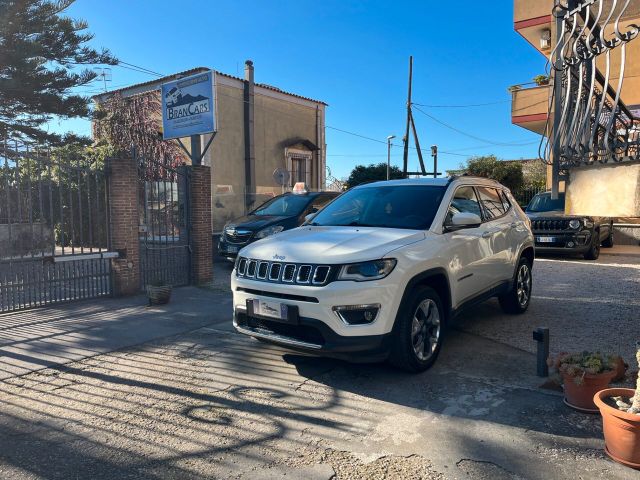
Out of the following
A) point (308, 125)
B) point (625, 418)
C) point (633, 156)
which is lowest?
point (625, 418)

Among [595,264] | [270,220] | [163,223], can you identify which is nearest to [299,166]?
[270,220]

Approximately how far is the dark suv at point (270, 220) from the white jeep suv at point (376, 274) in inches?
179

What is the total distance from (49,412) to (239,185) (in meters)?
15.3

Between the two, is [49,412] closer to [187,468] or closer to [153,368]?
[153,368]

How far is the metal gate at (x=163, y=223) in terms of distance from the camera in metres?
8.48

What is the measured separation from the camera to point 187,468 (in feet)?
9.99

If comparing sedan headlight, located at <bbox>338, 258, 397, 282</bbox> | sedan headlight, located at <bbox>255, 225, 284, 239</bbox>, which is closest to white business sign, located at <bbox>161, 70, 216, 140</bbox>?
sedan headlight, located at <bbox>255, 225, 284, 239</bbox>

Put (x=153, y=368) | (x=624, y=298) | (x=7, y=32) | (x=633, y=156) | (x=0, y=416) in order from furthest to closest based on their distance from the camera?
(x=7, y=32) < (x=624, y=298) < (x=153, y=368) < (x=0, y=416) < (x=633, y=156)

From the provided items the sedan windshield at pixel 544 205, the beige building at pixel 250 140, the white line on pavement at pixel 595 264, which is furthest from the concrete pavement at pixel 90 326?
the sedan windshield at pixel 544 205

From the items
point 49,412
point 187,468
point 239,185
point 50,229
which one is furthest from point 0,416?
point 239,185

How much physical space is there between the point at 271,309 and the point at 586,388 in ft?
8.28

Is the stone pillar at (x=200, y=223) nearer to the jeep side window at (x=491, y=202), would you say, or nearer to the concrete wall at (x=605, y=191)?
the jeep side window at (x=491, y=202)

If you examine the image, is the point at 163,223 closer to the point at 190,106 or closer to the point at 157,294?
the point at 157,294

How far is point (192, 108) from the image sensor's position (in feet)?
34.0
